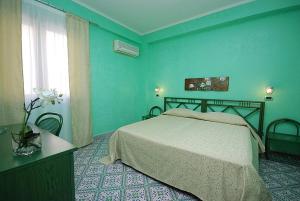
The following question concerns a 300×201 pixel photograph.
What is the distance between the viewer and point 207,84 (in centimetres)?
354

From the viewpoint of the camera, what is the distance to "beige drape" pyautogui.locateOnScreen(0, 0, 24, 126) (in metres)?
2.09

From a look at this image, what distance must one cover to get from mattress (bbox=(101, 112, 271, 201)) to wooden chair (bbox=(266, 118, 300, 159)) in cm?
22

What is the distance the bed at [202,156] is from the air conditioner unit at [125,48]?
2276mm

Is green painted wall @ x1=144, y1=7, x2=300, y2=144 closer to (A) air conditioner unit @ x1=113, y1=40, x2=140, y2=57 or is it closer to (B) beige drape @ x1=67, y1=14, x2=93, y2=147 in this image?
(A) air conditioner unit @ x1=113, y1=40, x2=140, y2=57

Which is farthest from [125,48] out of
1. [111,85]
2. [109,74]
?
[111,85]

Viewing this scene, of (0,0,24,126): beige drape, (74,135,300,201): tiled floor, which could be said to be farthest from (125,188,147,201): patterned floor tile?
(0,0,24,126): beige drape

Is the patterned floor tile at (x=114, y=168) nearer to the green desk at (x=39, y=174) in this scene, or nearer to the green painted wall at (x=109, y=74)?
the green desk at (x=39, y=174)

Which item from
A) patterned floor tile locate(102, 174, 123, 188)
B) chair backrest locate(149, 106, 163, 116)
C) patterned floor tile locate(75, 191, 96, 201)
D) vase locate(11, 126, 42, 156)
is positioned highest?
vase locate(11, 126, 42, 156)

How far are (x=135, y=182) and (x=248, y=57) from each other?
125 inches

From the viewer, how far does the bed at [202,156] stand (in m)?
1.37

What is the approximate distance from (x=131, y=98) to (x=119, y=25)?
2.04 metres

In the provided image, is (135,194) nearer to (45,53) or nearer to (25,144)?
(25,144)

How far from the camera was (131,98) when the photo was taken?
4.50m

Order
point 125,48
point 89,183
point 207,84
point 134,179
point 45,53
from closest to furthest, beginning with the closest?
point 89,183 < point 134,179 < point 45,53 < point 207,84 < point 125,48
